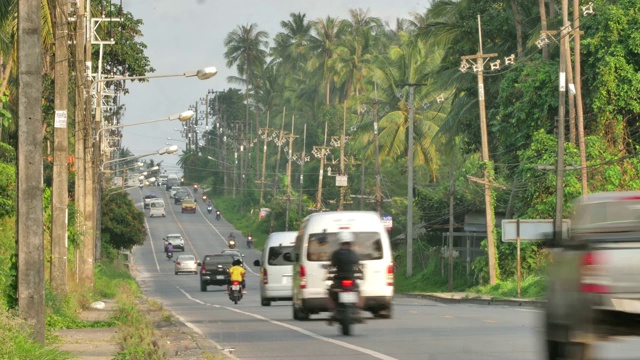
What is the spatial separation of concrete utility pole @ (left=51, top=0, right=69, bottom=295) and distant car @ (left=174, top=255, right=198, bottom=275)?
A: 5180 cm

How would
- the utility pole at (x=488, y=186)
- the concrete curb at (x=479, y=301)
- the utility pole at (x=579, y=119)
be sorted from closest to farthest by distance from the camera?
→ the concrete curb at (x=479, y=301) < the utility pole at (x=579, y=119) < the utility pole at (x=488, y=186)

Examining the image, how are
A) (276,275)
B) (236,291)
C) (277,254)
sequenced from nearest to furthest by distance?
(276,275) → (277,254) → (236,291)

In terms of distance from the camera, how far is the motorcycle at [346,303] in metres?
20.5

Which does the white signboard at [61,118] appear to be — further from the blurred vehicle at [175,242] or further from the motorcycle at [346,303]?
the blurred vehicle at [175,242]

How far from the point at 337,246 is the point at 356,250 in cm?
50

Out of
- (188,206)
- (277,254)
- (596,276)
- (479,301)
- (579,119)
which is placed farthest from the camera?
(188,206)

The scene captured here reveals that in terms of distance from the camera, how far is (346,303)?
20.5m

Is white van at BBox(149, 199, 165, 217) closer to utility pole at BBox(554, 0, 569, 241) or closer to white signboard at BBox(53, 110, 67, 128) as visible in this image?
utility pole at BBox(554, 0, 569, 241)

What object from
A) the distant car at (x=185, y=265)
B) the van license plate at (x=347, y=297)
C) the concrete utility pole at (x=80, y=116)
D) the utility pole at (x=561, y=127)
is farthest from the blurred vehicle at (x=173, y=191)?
the van license plate at (x=347, y=297)

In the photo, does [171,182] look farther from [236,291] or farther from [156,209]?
[236,291]

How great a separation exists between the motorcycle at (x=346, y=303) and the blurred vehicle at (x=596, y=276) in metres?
8.04

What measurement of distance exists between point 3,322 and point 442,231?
5274 cm

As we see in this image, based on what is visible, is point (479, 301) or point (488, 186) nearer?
point (479, 301)

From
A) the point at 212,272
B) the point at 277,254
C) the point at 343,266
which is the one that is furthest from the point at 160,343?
the point at 212,272
